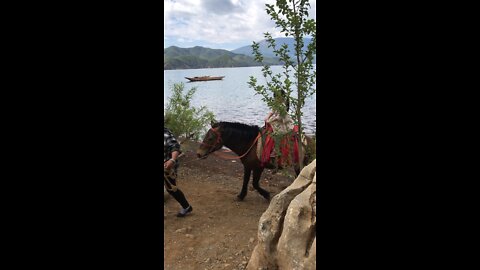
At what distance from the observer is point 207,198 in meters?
7.45

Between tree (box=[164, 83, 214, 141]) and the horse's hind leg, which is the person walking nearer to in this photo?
the horse's hind leg

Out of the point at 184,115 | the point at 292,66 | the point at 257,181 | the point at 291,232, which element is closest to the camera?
the point at 291,232

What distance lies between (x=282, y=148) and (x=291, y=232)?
11.2ft

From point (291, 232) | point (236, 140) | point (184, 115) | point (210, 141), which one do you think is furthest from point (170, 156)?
point (184, 115)

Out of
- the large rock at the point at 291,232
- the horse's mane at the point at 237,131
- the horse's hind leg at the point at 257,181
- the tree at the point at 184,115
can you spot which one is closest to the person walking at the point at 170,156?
the horse's mane at the point at 237,131

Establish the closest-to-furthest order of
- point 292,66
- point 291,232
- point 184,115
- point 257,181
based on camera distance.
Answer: point 291,232 → point 292,66 → point 257,181 → point 184,115

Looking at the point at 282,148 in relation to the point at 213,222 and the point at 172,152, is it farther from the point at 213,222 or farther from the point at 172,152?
the point at 172,152

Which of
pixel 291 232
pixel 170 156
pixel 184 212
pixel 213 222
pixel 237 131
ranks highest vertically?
pixel 237 131

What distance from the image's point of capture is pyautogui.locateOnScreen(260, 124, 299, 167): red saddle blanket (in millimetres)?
6220

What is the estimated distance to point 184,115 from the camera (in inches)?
374
